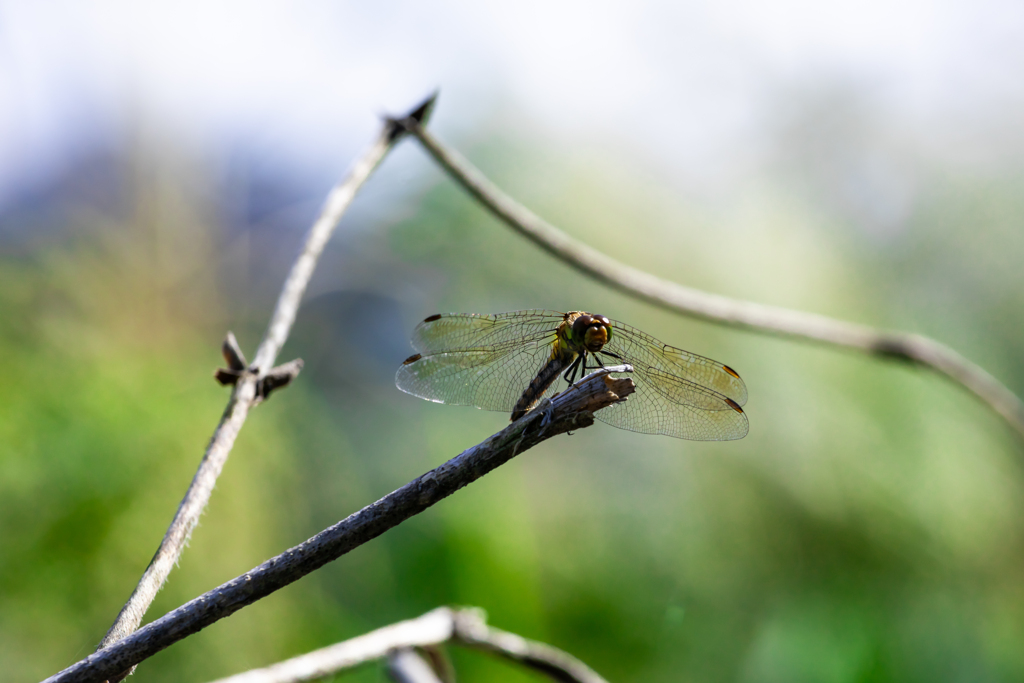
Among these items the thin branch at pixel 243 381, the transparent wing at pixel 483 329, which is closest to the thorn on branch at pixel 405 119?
the thin branch at pixel 243 381

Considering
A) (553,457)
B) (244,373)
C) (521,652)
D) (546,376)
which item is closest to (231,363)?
(244,373)

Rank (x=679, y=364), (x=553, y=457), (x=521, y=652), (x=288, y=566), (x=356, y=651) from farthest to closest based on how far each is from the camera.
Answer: (x=553, y=457)
(x=679, y=364)
(x=521, y=652)
(x=356, y=651)
(x=288, y=566)

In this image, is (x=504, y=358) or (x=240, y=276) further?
(x=240, y=276)

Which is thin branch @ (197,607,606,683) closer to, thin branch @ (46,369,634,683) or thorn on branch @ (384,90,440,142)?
thin branch @ (46,369,634,683)

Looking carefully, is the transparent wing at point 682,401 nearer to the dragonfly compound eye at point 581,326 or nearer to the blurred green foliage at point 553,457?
the dragonfly compound eye at point 581,326

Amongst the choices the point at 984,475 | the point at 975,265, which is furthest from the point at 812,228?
the point at 984,475

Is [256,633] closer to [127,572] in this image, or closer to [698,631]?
[127,572]

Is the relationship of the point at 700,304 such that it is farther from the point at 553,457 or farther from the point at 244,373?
the point at 553,457
